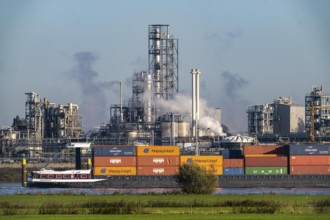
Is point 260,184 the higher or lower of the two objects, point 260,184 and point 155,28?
the lower

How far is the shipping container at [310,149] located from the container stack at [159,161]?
10.8 meters

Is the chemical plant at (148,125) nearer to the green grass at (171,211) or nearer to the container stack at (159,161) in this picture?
the container stack at (159,161)

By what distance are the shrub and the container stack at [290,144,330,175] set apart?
24.9 m

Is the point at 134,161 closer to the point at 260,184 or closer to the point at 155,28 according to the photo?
the point at 260,184

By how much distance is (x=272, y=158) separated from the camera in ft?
329

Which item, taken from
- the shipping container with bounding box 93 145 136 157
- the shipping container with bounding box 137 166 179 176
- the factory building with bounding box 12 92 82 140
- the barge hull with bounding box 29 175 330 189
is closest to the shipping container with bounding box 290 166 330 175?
the barge hull with bounding box 29 175 330 189

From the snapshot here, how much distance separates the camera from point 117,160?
98688 mm

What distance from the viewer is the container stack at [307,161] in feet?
324

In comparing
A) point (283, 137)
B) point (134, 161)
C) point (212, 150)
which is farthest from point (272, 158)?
point (283, 137)

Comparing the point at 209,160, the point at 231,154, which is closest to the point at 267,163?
the point at 231,154

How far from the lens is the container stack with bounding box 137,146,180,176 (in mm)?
97875

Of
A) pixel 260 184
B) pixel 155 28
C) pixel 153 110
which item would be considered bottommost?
pixel 260 184

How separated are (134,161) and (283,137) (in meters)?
45.9

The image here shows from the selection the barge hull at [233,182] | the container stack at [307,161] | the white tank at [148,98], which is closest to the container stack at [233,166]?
the barge hull at [233,182]
